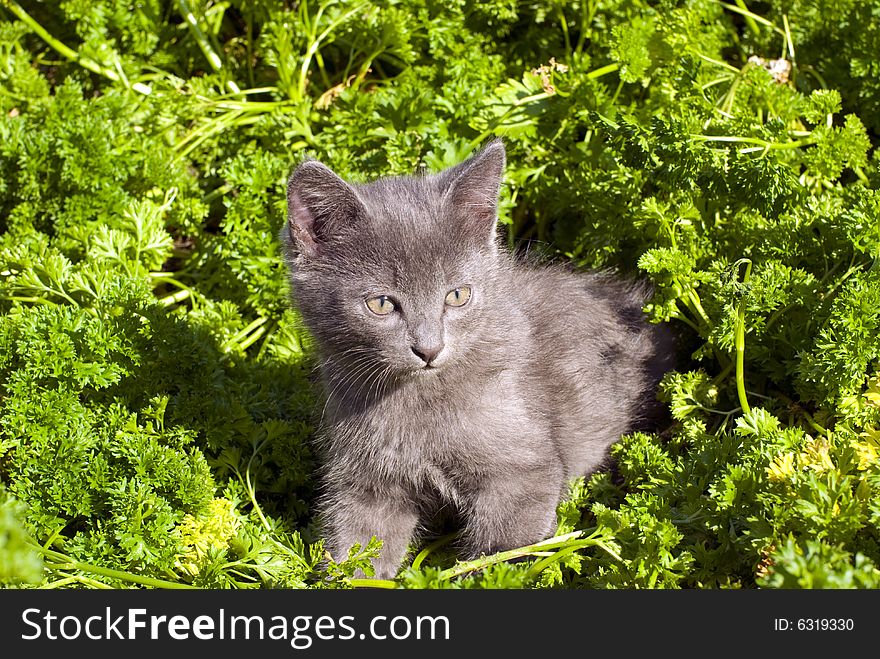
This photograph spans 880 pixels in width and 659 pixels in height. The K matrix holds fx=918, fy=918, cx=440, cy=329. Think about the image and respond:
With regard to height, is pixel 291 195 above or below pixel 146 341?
above

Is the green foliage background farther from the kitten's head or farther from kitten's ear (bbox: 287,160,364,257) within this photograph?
kitten's ear (bbox: 287,160,364,257)

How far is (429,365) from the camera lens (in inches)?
108

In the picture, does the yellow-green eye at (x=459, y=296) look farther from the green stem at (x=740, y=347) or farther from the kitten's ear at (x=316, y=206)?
the green stem at (x=740, y=347)

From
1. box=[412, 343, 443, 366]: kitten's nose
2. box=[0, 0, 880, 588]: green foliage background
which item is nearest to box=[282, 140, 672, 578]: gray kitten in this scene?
box=[412, 343, 443, 366]: kitten's nose

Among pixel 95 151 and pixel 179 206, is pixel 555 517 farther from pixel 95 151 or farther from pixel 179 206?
pixel 95 151

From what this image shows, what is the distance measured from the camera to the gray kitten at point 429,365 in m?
2.79

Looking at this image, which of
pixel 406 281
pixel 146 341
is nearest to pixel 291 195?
pixel 406 281

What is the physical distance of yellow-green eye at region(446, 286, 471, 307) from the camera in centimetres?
283

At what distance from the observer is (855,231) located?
306cm

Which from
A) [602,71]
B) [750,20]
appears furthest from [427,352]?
[750,20]

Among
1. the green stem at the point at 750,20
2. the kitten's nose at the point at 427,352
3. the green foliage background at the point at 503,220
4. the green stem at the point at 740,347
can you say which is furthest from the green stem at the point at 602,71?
the kitten's nose at the point at 427,352

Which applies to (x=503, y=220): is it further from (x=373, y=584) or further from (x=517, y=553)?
(x=373, y=584)

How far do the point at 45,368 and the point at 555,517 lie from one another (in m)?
1.81

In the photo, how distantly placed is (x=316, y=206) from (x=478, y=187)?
511 millimetres
